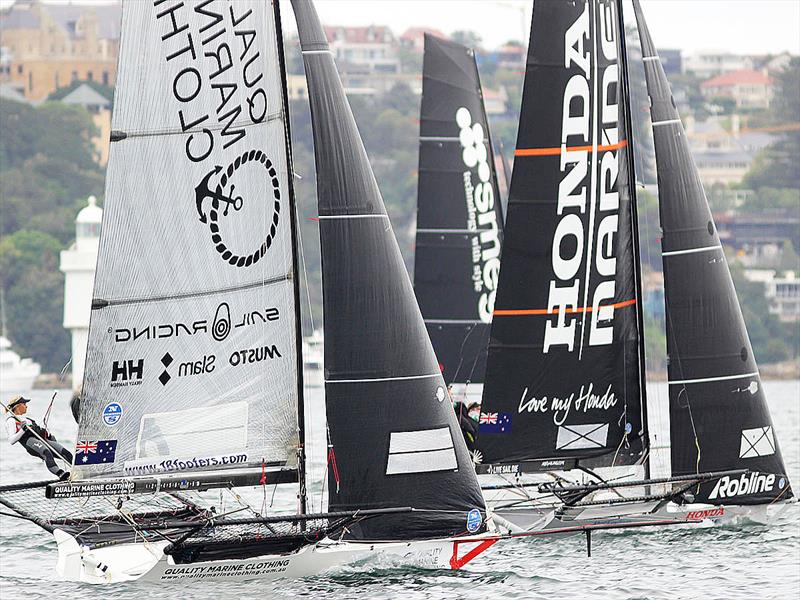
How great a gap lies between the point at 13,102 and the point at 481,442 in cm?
8191

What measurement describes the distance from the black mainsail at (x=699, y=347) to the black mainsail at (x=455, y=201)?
531 centimetres

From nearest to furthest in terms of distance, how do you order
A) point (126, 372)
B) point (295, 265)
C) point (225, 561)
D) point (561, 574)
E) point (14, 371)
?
1. point (225, 561)
2. point (126, 372)
3. point (295, 265)
4. point (561, 574)
5. point (14, 371)

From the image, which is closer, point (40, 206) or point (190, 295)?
point (190, 295)

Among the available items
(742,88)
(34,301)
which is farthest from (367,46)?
(34,301)

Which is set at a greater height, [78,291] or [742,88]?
[742,88]

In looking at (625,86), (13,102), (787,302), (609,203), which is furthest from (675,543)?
(13,102)

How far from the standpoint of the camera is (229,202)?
13.7 metres

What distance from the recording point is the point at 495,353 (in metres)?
16.4

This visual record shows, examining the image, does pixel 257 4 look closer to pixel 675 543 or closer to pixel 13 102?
pixel 675 543

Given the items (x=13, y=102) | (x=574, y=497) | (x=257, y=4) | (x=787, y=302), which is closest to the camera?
(x=257, y=4)

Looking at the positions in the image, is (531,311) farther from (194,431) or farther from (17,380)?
(17,380)

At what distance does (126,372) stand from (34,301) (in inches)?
2350

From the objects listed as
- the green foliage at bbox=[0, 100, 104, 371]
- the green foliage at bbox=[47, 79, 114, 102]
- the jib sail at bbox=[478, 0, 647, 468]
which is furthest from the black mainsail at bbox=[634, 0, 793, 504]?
the green foliage at bbox=[47, 79, 114, 102]

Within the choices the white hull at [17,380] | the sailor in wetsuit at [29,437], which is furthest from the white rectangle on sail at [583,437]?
the white hull at [17,380]
